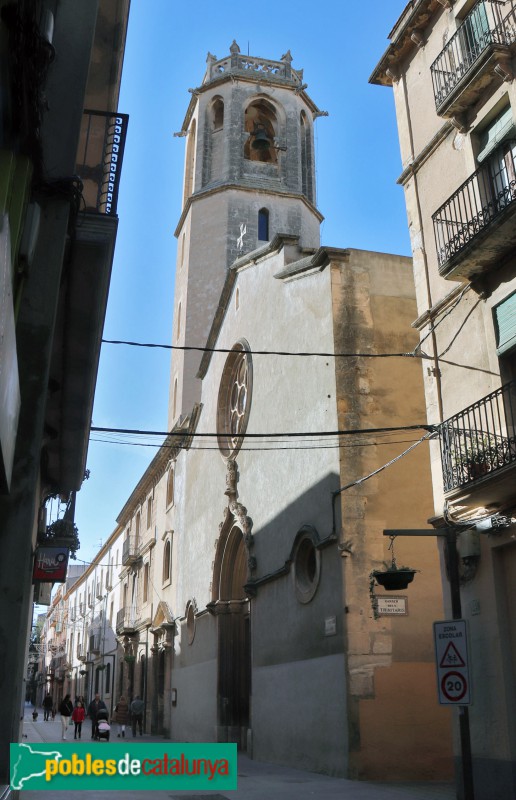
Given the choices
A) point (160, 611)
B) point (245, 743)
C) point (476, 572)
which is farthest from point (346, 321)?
point (160, 611)

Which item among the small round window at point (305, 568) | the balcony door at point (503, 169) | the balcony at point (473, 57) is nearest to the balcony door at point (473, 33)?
the balcony at point (473, 57)

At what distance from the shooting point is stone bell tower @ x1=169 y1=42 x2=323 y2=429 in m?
30.9

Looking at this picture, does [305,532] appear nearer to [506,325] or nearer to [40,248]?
[506,325]

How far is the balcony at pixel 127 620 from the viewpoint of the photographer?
3478 cm

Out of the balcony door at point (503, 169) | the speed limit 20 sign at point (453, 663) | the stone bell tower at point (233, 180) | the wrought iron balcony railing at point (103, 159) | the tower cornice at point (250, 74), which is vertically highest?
the tower cornice at point (250, 74)

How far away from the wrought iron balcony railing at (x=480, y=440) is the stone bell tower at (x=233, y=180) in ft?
67.3

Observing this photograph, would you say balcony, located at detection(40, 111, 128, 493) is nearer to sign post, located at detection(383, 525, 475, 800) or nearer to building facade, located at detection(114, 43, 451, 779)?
building facade, located at detection(114, 43, 451, 779)

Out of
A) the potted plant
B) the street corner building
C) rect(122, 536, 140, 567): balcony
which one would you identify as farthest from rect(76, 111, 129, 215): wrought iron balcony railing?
rect(122, 536, 140, 567): balcony

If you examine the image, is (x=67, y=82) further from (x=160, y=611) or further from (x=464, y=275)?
(x=160, y=611)

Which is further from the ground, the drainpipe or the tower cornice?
the tower cornice

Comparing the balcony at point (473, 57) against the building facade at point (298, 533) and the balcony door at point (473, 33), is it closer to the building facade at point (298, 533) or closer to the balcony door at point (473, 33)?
the balcony door at point (473, 33)

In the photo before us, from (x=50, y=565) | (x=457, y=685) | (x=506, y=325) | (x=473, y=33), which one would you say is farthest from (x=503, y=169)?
(x=50, y=565)

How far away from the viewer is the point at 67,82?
7535 mm

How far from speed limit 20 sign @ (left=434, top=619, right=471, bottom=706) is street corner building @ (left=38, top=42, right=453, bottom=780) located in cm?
391
